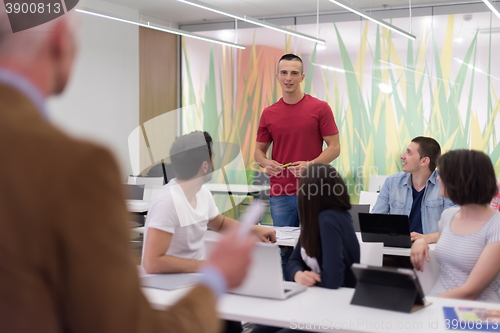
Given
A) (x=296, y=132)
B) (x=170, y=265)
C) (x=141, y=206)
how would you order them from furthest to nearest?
(x=141, y=206)
(x=296, y=132)
(x=170, y=265)

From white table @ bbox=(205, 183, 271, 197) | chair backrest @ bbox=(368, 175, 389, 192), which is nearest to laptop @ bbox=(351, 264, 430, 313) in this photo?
white table @ bbox=(205, 183, 271, 197)

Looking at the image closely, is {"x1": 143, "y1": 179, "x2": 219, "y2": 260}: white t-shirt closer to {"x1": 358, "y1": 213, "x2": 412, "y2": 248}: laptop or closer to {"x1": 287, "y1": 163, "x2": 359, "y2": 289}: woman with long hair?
{"x1": 287, "y1": 163, "x2": 359, "y2": 289}: woman with long hair

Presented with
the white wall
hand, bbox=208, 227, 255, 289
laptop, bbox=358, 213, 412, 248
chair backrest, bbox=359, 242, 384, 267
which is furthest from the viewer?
the white wall

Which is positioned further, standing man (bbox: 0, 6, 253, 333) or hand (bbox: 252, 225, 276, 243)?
hand (bbox: 252, 225, 276, 243)

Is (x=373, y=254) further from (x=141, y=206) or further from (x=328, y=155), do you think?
(x=141, y=206)

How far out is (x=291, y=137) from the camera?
4160mm

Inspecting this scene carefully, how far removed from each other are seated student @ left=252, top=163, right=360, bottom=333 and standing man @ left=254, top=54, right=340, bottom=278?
143 cm

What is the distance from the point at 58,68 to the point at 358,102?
8.08 m

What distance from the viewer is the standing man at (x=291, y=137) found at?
4070 millimetres

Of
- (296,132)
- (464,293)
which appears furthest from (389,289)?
(296,132)

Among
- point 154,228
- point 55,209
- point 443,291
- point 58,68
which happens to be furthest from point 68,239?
point 443,291

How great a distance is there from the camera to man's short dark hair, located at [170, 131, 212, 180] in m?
2.61

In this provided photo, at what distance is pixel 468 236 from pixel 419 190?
143cm

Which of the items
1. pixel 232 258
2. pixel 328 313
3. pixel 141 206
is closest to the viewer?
pixel 232 258
